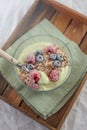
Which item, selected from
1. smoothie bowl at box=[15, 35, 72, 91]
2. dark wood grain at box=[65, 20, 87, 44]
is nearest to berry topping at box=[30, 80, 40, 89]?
smoothie bowl at box=[15, 35, 72, 91]

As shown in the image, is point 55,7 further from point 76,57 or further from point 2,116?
point 2,116

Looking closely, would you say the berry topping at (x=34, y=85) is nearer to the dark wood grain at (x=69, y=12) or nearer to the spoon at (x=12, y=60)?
the spoon at (x=12, y=60)

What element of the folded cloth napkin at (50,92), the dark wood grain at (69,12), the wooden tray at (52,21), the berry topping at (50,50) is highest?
the dark wood grain at (69,12)

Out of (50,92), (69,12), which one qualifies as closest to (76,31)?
(69,12)

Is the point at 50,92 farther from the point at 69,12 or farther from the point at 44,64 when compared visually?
the point at 69,12

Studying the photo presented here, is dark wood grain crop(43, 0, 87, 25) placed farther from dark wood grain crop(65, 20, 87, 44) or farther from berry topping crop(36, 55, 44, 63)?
berry topping crop(36, 55, 44, 63)

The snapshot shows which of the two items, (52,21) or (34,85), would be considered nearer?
(34,85)

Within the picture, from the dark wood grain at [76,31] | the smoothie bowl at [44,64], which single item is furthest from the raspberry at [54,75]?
the dark wood grain at [76,31]
